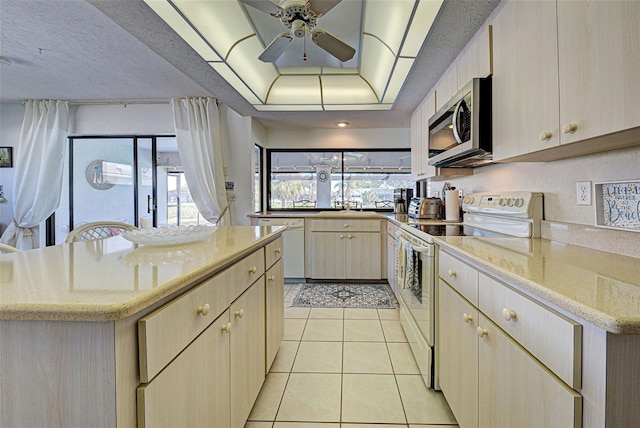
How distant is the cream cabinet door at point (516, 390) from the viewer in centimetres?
68

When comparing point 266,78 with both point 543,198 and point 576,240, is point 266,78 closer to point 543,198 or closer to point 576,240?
point 543,198

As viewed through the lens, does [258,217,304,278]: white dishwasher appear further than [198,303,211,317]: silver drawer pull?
Yes

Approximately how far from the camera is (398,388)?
1700mm

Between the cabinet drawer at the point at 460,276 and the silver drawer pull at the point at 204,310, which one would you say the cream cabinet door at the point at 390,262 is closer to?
the cabinet drawer at the point at 460,276

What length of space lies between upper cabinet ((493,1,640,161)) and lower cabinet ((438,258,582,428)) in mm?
731

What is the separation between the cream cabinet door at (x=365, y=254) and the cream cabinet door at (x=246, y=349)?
2237mm

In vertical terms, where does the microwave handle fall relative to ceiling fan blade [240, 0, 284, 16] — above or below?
below

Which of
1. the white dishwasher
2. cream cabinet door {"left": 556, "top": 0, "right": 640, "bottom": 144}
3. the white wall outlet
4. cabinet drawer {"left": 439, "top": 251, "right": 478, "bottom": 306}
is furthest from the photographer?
the white dishwasher

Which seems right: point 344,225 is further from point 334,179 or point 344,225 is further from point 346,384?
point 346,384

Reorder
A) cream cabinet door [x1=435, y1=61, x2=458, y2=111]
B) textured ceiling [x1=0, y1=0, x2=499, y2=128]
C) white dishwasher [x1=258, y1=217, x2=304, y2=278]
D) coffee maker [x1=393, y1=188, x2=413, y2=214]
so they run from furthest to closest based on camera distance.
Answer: coffee maker [x1=393, y1=188, x2=413, y2=214] < white dishwasher [x1=258, y1=217, x2=304, y2=278] < cream cabinet door [x1=435, y1=61, x2=458, y2=111] < textured ceiling [x1=0, y1=0, x2=499, y2=128]

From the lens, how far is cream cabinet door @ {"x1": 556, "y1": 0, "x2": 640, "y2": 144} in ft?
2.78

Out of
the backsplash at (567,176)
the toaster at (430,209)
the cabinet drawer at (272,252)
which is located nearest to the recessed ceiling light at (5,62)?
the cabinet drawer at (272,252)

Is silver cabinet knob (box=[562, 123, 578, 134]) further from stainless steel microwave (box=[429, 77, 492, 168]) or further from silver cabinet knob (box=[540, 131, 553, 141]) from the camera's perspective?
stainless steel microwave (box=[429, 77, 492, 168])

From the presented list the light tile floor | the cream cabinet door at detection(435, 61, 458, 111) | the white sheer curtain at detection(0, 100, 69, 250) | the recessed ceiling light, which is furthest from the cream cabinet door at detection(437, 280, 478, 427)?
the white sheer curtain at detection(0, 100, 69, 250)
